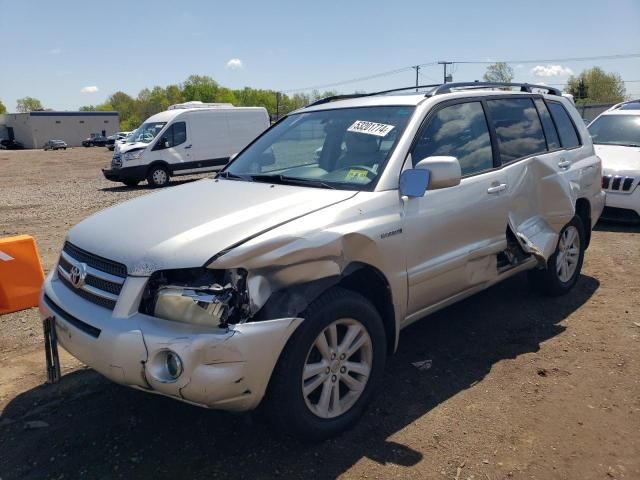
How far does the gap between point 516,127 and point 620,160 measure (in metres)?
4.82

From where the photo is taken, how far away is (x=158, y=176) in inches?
648

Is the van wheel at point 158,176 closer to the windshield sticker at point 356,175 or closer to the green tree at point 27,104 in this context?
the windshield sticker at point 356,175

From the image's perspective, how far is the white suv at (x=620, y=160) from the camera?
777 cm

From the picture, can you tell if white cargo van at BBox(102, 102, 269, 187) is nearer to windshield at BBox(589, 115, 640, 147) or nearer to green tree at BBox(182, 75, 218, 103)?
windshield at BBox(589, 115, 640, 147)

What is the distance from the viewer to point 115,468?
2695 millimetres

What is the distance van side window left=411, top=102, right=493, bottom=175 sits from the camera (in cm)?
354

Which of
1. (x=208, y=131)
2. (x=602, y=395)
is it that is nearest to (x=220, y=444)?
(x=602, y=395)

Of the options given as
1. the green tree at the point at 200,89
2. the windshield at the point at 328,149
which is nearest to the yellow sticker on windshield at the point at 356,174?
the windshield at the point at 328,149

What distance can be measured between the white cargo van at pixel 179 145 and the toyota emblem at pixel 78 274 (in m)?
13.9

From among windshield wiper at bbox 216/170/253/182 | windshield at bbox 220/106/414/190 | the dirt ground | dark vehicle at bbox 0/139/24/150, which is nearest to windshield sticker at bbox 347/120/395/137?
windshield at bbox 220/106/414/190

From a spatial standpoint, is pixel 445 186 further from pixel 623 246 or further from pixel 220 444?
pixel 623 246

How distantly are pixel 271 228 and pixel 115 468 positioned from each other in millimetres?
1449

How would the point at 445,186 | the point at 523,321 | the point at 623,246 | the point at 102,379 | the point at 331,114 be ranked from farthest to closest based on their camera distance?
A: the point at 623,246 < the point at 523,321 < the point at 331,114 < the point at 102,379 < the point at 445,186

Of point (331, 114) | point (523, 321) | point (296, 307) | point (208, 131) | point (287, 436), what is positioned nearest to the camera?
point (296, 307)
